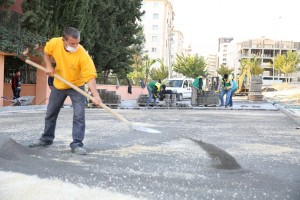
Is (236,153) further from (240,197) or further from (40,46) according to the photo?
(40,46)

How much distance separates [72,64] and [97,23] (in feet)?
55.0

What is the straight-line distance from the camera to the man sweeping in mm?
5746

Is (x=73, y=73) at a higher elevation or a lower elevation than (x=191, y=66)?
lower

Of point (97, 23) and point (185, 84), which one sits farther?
point (185, 84)

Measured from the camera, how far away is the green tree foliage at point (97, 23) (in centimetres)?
1841

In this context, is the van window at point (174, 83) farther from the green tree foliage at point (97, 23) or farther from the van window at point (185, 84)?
the green tree foliage at point (97, 23)

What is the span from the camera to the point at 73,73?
5.94 m

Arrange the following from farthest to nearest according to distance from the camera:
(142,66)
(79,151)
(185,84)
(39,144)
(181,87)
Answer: (142,66)
(185,84)
(181,87)
(39,144)
(79,151)

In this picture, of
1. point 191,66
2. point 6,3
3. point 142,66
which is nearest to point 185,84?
point 6,3

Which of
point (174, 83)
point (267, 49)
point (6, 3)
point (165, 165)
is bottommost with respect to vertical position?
point (165, 165)

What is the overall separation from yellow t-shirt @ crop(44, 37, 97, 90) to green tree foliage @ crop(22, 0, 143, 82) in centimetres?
1239

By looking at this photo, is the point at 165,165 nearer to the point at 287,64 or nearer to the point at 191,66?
the point at 191,66

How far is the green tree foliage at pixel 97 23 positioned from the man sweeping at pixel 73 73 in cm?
→ 1234

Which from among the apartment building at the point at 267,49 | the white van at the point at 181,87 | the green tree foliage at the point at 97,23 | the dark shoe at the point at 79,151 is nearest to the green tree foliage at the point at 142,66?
the white van at the point at 181,87
